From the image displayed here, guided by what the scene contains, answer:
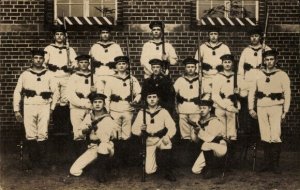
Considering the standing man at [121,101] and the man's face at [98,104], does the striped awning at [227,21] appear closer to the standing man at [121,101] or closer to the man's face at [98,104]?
the standing man at [121,101]

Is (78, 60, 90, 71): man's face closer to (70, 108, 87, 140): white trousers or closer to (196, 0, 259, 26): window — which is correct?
(70, 108, 87, 140): white trousers

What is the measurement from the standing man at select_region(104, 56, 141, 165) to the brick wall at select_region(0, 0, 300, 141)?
1.26 m

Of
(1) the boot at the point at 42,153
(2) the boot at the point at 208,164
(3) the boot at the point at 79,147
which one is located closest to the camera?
(2) the boot at the point at 208,164

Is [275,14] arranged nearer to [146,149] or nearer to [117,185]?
[146,149]

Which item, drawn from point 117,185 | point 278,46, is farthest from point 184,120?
point 278,46

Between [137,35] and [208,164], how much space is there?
3.09m

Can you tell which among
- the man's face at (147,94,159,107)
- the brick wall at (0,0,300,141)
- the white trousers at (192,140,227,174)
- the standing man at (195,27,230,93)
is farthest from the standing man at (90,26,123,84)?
the white trousers at (192,140,227,174)

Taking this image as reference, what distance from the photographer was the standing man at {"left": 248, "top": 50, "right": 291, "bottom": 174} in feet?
25.7

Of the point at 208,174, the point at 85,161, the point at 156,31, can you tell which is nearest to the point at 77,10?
the point at 156,31

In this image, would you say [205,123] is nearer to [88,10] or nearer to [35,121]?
[35,121]

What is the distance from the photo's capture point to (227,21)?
958cm

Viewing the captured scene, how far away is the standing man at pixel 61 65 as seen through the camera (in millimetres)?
8547

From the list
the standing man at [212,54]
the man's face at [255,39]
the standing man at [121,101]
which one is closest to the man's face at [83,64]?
the standing man at [121,101]

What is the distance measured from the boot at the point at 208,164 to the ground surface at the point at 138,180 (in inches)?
3.9
